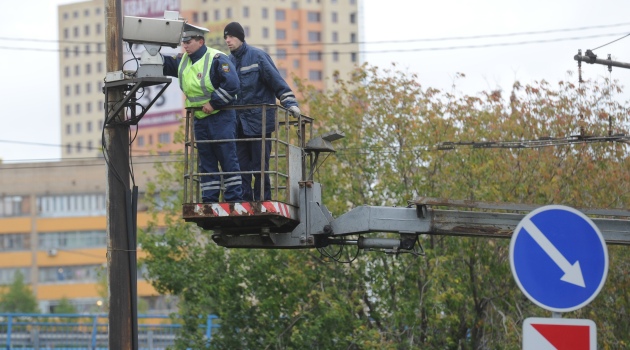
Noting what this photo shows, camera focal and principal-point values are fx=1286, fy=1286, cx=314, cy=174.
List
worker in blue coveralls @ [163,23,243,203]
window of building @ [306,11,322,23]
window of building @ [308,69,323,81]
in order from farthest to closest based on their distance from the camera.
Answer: window of building @ [306,11,322,23] < window of building @ [308,69,323,81] < worker in blue coveralls @ [163,23,243,203]

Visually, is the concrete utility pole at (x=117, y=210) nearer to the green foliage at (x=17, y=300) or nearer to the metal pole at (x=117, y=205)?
the metal pole at (x=117, y=205)

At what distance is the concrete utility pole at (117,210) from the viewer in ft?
42.7

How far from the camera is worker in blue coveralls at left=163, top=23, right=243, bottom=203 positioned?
1232 cm

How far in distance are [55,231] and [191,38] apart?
99042 millimetres

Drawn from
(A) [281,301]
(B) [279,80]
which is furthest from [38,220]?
(B) [279,80]

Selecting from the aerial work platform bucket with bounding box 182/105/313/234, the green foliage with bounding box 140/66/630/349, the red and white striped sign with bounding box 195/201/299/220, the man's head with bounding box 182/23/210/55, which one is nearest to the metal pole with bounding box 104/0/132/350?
the aerial work platform bucket with bounding box 182/105/313/234

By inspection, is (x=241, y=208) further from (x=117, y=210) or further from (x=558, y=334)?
(x=558, y=334)

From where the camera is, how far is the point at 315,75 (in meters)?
140

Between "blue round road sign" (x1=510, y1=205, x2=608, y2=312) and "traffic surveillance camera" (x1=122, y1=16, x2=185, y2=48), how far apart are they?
4.74m

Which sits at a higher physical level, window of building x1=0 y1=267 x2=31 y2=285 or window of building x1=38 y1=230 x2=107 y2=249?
window of building x1=38 y1=230 x2=107 y2=249

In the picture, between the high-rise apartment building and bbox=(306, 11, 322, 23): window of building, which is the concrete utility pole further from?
bbox=(306, 11, 322, 23): window of building

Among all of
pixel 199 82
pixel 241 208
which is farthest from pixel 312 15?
pixel 241 208

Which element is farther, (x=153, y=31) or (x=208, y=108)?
(x=153, y=31)

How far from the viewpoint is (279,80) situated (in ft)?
41.9
